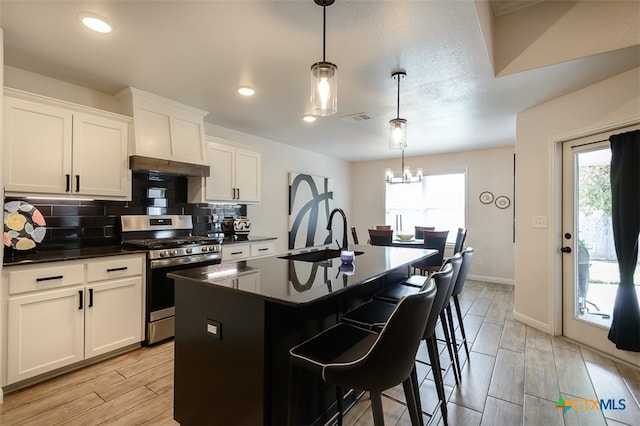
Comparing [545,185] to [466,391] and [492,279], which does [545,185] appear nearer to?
[466,391]

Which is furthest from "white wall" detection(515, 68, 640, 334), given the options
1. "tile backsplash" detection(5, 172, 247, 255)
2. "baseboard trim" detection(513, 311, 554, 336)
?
"tile backsplash" detection(5, 172, 247, 255)

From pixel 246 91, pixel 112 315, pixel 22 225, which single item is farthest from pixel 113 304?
pixel 246 91

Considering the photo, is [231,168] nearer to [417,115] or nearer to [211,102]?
[211,102]

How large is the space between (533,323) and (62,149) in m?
5.10

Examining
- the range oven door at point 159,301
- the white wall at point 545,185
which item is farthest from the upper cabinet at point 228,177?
the white wall at point 545,185

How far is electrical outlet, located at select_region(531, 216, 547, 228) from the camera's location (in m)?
3.46

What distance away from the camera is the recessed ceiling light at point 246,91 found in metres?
3.10

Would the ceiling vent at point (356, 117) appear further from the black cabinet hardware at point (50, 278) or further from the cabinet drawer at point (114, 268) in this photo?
the black cabinet hardware at point (50, 278)

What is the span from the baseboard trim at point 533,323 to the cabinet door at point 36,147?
4.97 meters

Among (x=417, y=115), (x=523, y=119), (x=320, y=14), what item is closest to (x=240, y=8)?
(x=320, y=14)

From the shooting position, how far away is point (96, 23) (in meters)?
2.07

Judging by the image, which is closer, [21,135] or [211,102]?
[21,135]

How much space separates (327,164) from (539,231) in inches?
165

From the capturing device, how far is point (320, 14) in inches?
77.8
